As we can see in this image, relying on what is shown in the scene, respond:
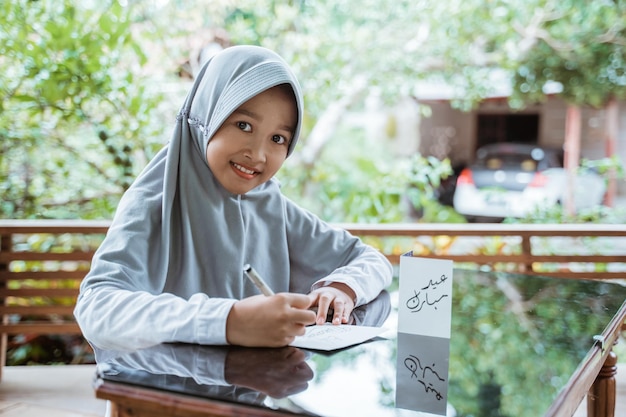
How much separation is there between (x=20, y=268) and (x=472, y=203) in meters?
3.48

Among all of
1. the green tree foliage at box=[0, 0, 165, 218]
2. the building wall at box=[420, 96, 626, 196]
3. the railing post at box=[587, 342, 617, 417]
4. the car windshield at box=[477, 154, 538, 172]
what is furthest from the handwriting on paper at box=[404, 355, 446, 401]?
the building wall at box=[420, 96, 626, 196]

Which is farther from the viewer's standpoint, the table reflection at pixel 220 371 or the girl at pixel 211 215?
the girl at pixel 211 215

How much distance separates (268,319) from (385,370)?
0.58 feet

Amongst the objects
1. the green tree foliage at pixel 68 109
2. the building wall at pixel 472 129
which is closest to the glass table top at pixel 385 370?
the green tree foliage at pixel 68 109

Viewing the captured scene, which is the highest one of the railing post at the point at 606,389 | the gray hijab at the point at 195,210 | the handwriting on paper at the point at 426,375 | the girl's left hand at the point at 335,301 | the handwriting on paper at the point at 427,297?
the gray hijab at the point at 195,210

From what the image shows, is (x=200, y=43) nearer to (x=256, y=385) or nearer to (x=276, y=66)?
(x=276, y=66)

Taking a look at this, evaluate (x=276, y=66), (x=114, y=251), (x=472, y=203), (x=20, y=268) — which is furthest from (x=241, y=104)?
(x=472, y=203)

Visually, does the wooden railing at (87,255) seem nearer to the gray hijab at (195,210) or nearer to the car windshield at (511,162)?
the gray hijab at (195,210)

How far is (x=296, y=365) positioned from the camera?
93cm

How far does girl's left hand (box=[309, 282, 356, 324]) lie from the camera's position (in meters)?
1.19

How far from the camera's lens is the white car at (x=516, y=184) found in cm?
489

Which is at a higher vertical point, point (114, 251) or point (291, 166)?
point (291, 166)

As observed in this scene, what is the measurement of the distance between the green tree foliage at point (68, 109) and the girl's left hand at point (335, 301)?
6.93 feet

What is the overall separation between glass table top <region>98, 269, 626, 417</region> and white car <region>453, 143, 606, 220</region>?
3777 millimetres
